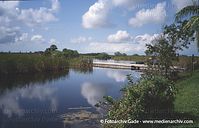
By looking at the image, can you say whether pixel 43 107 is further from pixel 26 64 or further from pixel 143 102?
pixel 26 64

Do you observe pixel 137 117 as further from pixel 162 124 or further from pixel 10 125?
pixel 10 125

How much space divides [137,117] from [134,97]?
670 mm

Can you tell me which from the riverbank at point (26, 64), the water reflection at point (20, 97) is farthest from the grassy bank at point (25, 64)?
the water reflection at point (20, 97)

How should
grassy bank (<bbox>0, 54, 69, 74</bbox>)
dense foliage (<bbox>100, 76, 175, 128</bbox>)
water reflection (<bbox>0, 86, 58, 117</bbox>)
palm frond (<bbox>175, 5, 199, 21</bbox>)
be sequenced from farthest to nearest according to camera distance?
grassy bank (<bbox>0, 54, 69, 74</bbox>) → palm frond (<bbox>175, 5, 199, 21</bbox>) → water reflection (<bbox>0, 86, 58, 117</bbox>) → dense foliage (<bbox>100, 76, 175, 128</bbox>)

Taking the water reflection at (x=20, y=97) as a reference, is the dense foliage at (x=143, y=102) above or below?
above

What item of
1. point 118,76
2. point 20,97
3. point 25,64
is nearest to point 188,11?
point 20,97

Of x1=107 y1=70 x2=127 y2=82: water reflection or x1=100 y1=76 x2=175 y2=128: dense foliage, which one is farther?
x1=107 y1=70 x2=127 y2=82: water reflection

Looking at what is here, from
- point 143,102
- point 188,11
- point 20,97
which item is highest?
point 188,11

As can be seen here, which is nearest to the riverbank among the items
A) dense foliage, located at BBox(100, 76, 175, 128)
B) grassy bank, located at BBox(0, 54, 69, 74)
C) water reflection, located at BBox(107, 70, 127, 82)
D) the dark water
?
grassy bank, located at BBox(0, 54, 69, 74)

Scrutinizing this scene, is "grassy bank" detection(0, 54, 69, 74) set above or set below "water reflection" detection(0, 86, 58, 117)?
above

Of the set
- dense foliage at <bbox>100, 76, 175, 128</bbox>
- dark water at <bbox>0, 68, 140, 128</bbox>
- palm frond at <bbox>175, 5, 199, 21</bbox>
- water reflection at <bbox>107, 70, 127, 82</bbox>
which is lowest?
dark water at <bbox>0, 68, 140, 128</bbox>

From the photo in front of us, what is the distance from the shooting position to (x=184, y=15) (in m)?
21.1

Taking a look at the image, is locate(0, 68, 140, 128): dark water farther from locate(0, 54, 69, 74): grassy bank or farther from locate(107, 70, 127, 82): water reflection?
locate(107, 70, 127, 82): water reflection

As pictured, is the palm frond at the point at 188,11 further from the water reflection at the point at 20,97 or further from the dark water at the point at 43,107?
the water reflection at the point at 20,97
